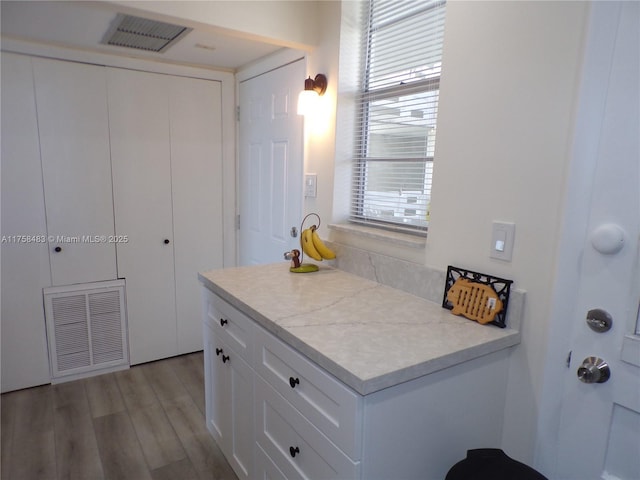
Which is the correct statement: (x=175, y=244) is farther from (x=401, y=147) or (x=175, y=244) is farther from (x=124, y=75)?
(x=401, y=147)

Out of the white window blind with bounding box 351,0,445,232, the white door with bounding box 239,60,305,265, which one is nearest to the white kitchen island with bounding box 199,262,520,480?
the white window blind with bounding box 351,0,445,232

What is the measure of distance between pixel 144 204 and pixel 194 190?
35 cm

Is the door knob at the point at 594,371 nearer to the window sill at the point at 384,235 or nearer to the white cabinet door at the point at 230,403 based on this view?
the window sill at the point at 384,235

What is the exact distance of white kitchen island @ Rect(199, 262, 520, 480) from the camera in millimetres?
1059

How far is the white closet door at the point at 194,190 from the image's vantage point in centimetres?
280

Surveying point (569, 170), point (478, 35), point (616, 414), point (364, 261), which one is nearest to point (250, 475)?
point (364, 261)

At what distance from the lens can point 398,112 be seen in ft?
5.83

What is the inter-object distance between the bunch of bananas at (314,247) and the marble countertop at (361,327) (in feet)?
0.50

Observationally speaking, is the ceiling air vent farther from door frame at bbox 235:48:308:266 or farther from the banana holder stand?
the banana holder stand

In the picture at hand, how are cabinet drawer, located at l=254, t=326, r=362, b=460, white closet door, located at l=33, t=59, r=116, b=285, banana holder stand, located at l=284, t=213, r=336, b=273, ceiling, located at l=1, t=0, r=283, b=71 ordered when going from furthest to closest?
1. white closet door, located at l=33, t=59, r=116, b=285
2. banana holder stand, located at l=284, t=213, r=336, b=273
3. ceiling, located at l=1, t=0, r=283, b=71
4. cabinet drawer, located at l=254, t=326, r=362, b=460

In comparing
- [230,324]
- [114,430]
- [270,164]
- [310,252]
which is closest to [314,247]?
[310,252]

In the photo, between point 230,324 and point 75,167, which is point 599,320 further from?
point 75,167

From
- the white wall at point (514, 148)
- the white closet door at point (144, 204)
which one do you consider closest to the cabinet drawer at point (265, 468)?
the white wall at point (514, 148)

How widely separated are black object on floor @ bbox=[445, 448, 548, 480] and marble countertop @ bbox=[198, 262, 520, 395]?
27cm
